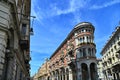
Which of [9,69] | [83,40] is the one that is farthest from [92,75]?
[9,69]

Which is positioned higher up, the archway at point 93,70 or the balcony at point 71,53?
the balcony at point 71,53

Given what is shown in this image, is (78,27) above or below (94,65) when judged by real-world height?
above

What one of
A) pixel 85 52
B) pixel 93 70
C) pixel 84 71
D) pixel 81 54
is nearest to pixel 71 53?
pixel 81 54

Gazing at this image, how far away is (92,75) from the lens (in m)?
39.8

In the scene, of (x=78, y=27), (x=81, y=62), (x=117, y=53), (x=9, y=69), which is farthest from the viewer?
(x=117, y=53)

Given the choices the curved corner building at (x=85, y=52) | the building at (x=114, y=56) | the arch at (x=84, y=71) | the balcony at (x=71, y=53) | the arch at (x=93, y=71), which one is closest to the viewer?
the curved corner building at (x=85, y=52)

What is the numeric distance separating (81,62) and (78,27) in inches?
382

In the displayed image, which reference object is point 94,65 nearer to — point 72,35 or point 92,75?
point 92,75

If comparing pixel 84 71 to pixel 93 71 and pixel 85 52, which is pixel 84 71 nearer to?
pixel 93 71

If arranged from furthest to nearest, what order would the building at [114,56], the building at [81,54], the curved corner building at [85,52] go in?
the building at [114,56] < the building at [81,54] < the curved corner building at [85,52]

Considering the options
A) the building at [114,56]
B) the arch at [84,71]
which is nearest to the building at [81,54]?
the arch at [84,71]

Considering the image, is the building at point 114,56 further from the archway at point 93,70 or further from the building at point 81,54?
the building at point 81,54

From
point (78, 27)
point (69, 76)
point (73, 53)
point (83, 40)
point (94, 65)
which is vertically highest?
point (78, 27)

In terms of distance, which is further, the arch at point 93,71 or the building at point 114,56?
the building at point 114,56
